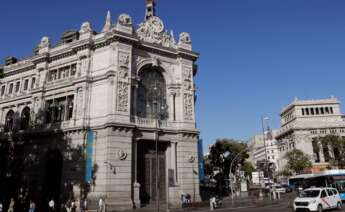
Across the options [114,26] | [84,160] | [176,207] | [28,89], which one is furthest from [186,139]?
[28,89]

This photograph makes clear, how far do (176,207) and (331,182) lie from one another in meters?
16.9

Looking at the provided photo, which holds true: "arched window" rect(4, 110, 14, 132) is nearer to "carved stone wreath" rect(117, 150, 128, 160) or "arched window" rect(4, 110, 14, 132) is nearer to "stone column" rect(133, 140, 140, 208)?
"carved stone wreath" rect(117, 150, 128, 160)

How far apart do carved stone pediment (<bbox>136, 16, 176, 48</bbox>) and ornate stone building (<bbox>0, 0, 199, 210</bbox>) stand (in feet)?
0.42

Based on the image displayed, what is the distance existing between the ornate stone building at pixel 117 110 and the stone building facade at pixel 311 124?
58527 millimetres

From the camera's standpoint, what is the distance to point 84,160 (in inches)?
1257

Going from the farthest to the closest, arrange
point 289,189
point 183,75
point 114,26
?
1. point 289,189
2. point 183,75
3. point 114,26

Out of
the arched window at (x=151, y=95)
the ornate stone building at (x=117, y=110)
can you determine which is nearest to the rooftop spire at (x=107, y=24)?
the ornate stone building at (x=117, y=110)

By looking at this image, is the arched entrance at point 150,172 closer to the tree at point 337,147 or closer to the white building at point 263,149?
the tree at point 337,147

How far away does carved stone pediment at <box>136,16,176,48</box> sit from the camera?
37188 mm

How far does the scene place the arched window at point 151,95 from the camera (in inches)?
1411

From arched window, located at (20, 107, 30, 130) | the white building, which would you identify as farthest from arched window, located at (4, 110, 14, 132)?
the white building

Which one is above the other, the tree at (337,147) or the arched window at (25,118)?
the arched window at (25,118)

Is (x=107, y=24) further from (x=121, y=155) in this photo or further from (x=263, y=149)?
(x=263, y=149)

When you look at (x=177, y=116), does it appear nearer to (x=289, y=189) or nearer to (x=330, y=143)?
(x=289, y=189)
